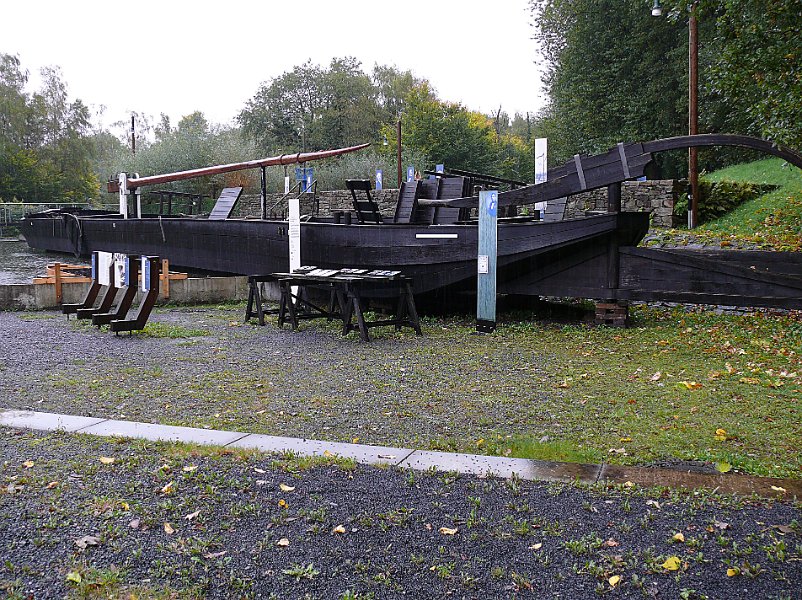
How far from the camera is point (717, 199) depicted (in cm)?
1864

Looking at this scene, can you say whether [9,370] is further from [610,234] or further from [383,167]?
[383,167]

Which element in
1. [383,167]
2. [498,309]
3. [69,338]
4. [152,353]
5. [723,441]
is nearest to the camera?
[723,441]

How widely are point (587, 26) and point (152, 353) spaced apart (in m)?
28.5

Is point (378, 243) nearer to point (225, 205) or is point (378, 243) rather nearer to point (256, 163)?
point (256, 163)

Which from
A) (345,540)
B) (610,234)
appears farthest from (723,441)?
(610,234)

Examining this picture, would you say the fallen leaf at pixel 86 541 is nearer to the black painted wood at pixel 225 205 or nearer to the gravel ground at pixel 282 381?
the gravel ground at pixel 282 381

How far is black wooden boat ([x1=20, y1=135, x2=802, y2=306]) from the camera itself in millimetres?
9969

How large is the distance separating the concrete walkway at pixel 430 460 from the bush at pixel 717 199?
48.3ft

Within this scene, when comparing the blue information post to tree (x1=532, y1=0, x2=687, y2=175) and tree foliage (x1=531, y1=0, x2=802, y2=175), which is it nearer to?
tree foliage (x1=531, y1=0, x2=802, y2=175)

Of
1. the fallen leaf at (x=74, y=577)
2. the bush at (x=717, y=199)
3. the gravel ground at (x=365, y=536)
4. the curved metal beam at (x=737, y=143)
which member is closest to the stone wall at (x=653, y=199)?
the bush at (x=717, y=199)

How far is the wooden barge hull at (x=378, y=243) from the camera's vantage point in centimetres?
1057

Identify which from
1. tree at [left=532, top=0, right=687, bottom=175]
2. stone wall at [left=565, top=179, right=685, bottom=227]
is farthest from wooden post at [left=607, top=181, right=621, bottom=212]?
tree at [left=532, top=0, right=687, bottom=175]

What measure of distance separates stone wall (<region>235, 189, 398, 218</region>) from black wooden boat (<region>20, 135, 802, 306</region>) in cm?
658

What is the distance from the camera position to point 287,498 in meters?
3.94
